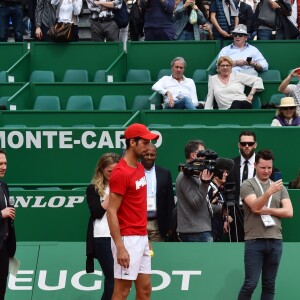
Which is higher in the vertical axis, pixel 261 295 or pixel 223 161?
pixel 223 161

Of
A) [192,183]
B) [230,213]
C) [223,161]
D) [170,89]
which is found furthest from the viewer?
[170,89]

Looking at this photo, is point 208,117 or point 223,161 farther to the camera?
point 208,117

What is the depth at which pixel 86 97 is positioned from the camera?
17719mm

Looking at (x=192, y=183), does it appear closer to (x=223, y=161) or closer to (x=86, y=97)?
(x=223, y=161)

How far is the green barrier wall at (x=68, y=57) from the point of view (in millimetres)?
19500

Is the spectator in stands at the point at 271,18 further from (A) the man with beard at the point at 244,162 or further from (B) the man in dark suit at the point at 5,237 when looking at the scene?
(B) the man in dark suit at the point at 5,237

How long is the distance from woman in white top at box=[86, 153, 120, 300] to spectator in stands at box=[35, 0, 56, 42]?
8498mm

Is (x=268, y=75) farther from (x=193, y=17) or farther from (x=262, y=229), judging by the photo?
(x=262, y=229)

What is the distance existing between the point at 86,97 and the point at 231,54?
92.1 inches

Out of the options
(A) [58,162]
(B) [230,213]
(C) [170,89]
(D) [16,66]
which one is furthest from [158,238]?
(D) [16,66]

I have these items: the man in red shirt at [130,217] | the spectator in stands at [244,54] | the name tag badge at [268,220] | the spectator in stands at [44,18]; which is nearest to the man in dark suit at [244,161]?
Result: the name tag badge at [268,220]

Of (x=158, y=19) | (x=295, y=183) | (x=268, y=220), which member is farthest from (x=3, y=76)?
(x=268, y=220)

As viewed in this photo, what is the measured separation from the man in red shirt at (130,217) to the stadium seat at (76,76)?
9000 mm

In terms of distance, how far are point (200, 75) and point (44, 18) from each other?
2.94 meters
